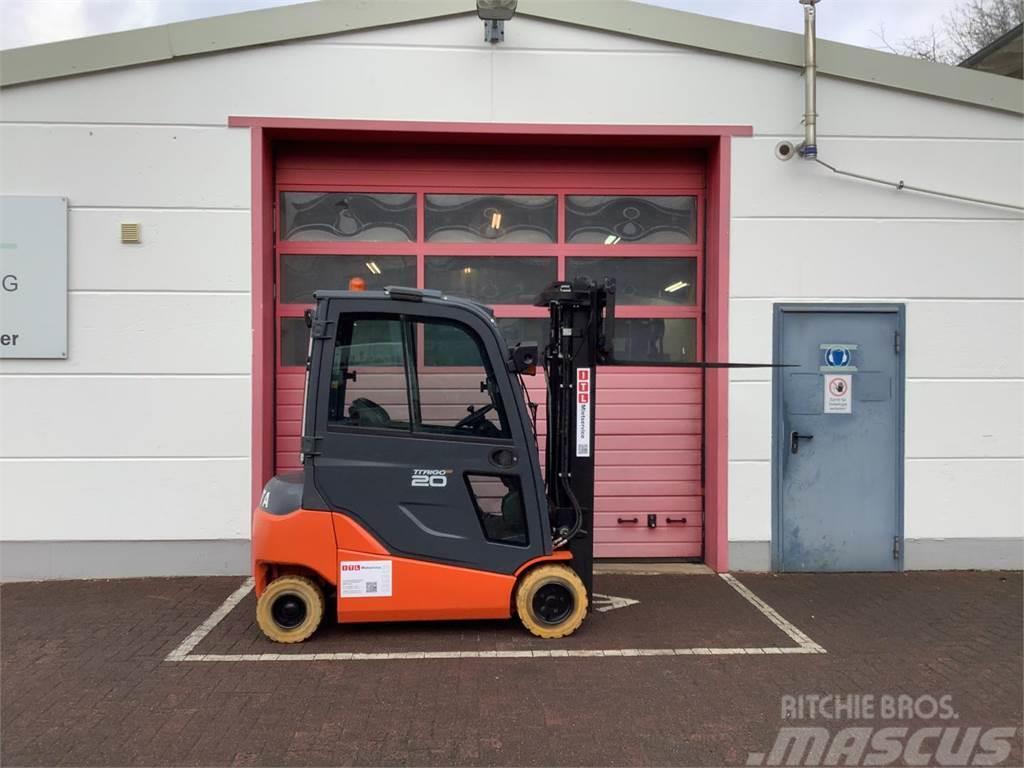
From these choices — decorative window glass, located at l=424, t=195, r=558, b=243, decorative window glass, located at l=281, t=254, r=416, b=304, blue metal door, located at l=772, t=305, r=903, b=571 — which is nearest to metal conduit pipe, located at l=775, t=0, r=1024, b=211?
blue metal door, located at l=772, t=305, r=903, b=571

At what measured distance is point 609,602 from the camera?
223 inches

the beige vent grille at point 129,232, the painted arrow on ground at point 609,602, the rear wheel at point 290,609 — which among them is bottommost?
the painted arrow on ground at point 609,602

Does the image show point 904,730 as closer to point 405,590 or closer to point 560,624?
point 560,624

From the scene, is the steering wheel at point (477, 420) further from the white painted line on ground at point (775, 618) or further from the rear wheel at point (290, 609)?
the white painted line on ground at point (775, 618)

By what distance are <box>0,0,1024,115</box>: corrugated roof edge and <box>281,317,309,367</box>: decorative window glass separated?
2260mm

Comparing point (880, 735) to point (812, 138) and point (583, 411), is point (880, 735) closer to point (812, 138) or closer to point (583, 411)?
point (583, 411)

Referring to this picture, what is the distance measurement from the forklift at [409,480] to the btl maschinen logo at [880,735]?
61.8 inches

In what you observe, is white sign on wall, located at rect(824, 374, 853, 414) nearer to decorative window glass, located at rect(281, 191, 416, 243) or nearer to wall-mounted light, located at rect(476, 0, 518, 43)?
decorative window glass, located at rect(281, 191, 416, 243)

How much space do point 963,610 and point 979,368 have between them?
84.2 inches

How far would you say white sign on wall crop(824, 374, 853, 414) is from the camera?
650 cm

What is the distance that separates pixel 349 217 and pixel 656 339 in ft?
9.61

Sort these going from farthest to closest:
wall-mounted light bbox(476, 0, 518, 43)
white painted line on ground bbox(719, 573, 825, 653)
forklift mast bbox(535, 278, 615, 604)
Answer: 1. wall-mounted light bbox(476, 0, 518, 43)
2. forklift mast bbox(535, 278, 615, 604)
3. white painted line on ground bbox(719, 573, 825, 653)

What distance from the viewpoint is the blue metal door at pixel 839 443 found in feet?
21.3

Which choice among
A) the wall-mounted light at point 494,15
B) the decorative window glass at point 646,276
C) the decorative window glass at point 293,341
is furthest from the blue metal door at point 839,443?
the decorative window glass at point 293,341
